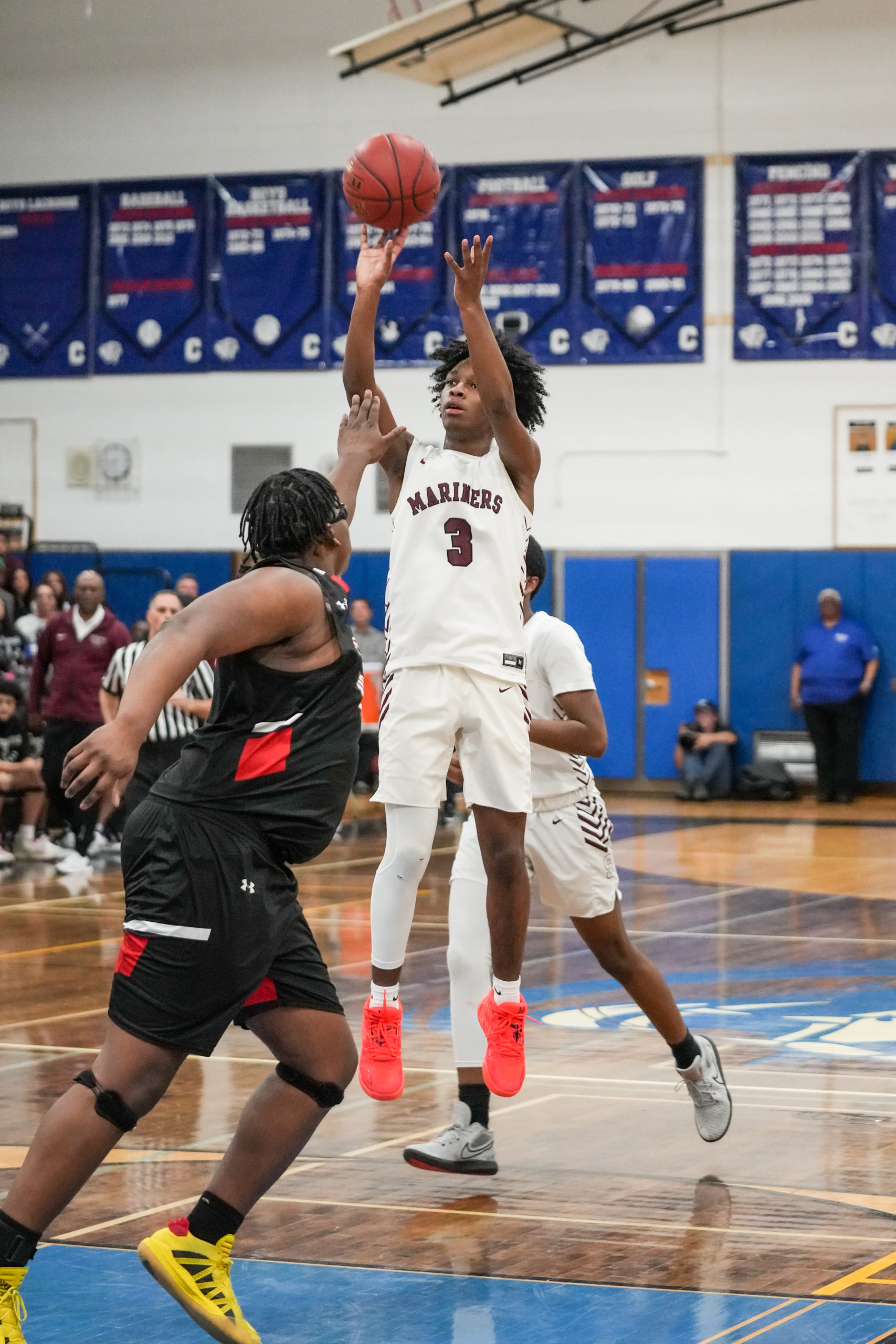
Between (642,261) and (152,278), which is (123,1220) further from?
(152,278)

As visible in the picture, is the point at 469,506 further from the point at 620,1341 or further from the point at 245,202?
the point at 245,202

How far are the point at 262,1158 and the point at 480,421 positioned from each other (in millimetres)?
2252

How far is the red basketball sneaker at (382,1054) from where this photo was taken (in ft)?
15.4

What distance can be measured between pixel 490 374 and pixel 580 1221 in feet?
7.13

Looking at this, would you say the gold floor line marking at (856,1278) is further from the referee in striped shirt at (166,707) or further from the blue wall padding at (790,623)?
the blue wall padding at (790,623)

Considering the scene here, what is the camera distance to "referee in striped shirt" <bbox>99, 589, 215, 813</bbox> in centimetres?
952

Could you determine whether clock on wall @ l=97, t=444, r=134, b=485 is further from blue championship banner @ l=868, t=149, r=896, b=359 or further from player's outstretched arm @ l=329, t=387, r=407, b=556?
player's outstretched arm @ l=329, t=387, r=407, b=556

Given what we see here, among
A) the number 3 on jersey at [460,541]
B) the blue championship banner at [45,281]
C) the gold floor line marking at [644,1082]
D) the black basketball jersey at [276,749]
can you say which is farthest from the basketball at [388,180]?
the blue championship banner at [45,281]

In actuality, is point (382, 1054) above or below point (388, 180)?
below

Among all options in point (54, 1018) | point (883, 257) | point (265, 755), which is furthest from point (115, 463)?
point (265, 755)

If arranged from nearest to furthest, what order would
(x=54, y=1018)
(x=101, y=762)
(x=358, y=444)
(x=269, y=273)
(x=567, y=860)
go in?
(x=101, y=762) → (x=358, y=444) → (x=567, y=860) → (x=54, y=1018) → (x=269, y=273)

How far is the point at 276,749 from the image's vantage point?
140 inches

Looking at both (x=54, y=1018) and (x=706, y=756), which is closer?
(x=54, y=1018)

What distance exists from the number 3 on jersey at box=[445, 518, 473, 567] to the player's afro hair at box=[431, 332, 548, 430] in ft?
1.74
